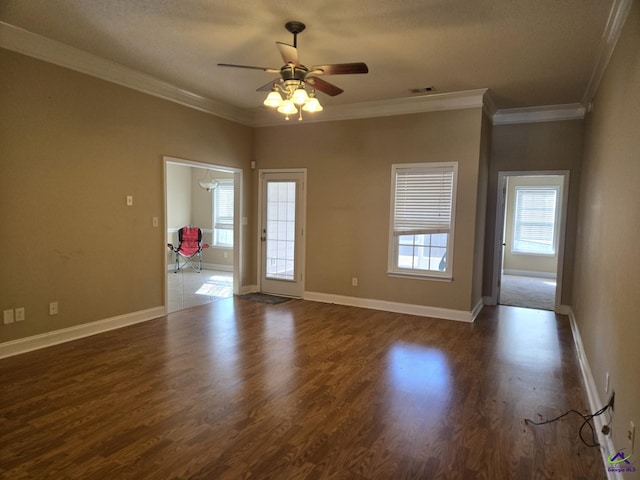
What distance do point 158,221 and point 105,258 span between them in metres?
0.82

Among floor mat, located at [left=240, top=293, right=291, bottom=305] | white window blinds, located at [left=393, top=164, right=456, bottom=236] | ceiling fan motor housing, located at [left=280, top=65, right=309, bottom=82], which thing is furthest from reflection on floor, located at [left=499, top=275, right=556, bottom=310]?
ceiling fan motor housing, located at [left=280, top=65, right=309, bottom=82]

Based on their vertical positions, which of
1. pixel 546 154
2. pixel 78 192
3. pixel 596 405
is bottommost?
pixel 596 405

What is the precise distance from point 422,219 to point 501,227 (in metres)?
1.68

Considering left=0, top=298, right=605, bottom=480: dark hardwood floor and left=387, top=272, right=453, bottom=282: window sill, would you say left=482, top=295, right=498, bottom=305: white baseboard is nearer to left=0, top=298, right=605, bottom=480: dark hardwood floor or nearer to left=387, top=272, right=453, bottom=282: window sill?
left=387, top=272, right=453, bottom=282: window sill

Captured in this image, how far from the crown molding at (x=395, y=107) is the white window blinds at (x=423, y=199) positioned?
30.2 inches

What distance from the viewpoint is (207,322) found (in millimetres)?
4867

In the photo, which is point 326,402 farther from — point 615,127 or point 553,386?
point 615,127

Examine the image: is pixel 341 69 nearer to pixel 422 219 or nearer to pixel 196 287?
pixel 422 219

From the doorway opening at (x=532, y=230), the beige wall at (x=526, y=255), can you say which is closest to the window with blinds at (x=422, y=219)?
the doorway opening at (x=532, y=230)

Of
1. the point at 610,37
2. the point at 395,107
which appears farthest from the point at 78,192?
the point at 610,37

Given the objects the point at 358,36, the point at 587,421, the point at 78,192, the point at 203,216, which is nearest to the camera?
the point at 587,421

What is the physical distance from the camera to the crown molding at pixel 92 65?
3.45 meters

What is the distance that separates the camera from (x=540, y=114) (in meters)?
5.63

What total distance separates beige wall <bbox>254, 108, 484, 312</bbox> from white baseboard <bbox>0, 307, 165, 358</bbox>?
244 cm
